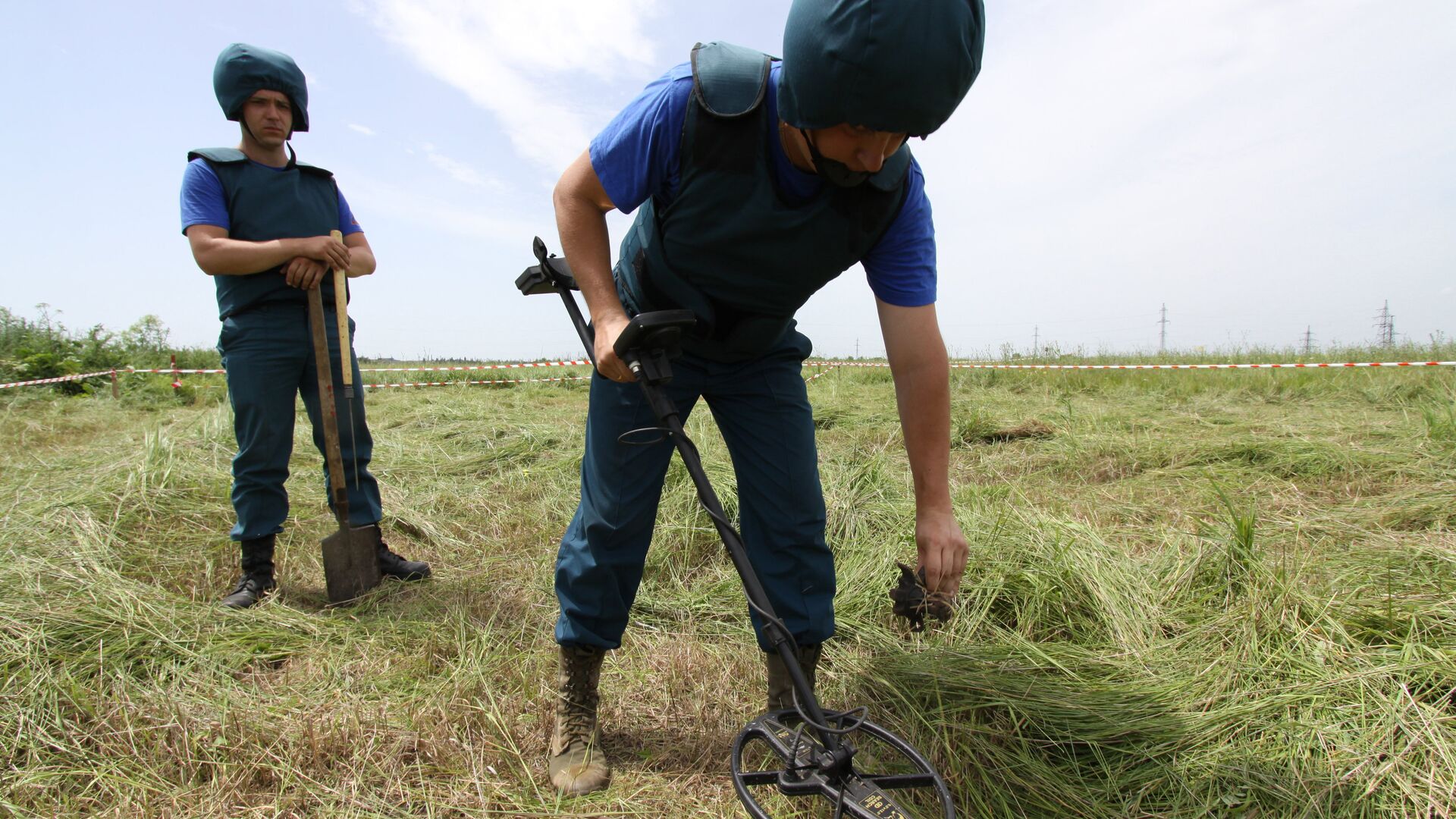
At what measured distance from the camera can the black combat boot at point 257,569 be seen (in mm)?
2740

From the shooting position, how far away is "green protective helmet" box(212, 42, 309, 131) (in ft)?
8.97

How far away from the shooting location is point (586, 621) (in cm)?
184

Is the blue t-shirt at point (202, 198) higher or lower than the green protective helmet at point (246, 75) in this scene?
lower

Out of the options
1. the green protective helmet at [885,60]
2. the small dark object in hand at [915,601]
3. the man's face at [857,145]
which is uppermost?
the green protective helmet at [885,60]

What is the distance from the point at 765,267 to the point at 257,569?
236 centimetres

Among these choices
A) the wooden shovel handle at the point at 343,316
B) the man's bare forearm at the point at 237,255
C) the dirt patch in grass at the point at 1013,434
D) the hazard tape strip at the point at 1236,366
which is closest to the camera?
the man's bare forearm at the point at 237,255

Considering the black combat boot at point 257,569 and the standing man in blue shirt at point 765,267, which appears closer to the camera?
the standing man in blue shirt at point 765,267

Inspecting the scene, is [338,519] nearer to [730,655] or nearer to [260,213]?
[260,213]

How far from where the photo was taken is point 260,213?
9.37ft

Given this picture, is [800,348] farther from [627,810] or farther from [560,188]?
[627,810]

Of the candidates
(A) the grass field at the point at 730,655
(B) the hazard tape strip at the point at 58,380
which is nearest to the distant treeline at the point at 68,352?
(B) the hazard tape strip at the point at 58,380

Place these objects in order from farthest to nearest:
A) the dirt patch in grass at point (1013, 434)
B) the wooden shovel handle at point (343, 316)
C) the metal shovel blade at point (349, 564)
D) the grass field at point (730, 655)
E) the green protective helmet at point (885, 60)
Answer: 1. the dirt patch in grass at point (1013, 434)
2. the wooden shovel handle at point (343, 316)
3. the metal shovel blade at point (349, 564)
4. the grass field at point (730, 655)
5. the green protective helmet at point (885, 60)

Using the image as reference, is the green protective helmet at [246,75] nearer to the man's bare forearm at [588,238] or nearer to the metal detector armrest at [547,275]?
the metal detector armrest at [547,275]

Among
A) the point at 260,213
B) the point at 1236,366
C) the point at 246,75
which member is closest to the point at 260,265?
the point at 260,213
